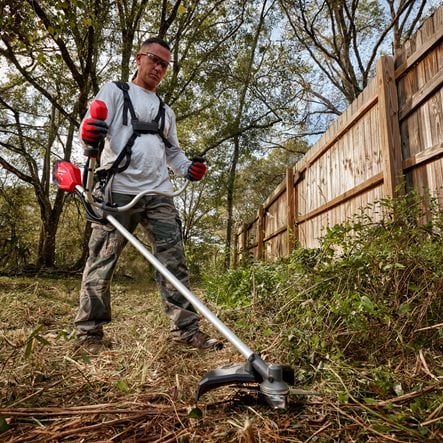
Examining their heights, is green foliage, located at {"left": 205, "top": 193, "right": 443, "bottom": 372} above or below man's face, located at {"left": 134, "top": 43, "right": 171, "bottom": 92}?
below

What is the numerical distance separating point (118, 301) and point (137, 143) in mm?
3048

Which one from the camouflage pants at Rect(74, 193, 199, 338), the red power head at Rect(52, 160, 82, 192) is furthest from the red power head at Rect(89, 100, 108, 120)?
the camouflage pants at Rect(74, 193, 199, 338)

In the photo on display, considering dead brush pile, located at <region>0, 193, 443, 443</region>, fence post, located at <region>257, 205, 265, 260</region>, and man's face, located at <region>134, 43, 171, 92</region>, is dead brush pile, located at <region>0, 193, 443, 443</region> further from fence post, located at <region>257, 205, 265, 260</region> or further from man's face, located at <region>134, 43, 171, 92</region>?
fence post, located at <region>257, 205, 265, 260</region>

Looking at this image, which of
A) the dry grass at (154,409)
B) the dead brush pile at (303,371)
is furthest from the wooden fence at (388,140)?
the dry grass at (154,409)

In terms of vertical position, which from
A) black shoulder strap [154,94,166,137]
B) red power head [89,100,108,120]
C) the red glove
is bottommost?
the red glove

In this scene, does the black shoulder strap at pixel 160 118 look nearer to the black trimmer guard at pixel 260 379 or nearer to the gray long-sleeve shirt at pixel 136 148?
the gray long-sleeve shirt at pixel 136 148

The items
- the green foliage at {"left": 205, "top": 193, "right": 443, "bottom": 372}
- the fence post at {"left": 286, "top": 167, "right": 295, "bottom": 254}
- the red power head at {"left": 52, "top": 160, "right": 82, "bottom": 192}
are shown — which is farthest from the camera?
the fence post at {"left": 286, "top": 167, "right": 295, "bottom": 254}

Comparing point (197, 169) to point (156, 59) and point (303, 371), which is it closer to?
point (156, 59)

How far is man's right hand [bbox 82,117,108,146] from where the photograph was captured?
6.17ft

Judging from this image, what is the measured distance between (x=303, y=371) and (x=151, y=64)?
2.27 m

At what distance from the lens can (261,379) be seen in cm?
121

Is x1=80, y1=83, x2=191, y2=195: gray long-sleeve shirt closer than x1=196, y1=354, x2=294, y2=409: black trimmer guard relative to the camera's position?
No

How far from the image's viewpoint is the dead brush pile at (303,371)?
3.80ft

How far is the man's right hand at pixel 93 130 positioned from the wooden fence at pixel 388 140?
5.80 feet
